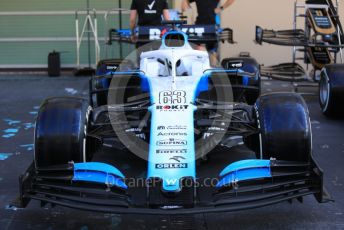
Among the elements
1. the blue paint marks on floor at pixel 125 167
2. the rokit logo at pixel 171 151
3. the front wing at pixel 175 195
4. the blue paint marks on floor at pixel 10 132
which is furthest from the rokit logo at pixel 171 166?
the blue paint marks on floor at pixel 10 132

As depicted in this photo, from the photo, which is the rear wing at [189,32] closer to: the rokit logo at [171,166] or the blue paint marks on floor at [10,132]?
the blue paint marks on floor at [10,132]

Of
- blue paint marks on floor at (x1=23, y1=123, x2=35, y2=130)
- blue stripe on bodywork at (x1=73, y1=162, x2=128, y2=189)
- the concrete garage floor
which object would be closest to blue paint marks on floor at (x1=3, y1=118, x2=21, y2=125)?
the concrete garage floor

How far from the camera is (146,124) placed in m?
4.41

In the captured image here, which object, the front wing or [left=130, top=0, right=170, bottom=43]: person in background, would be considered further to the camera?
[left=130, top=0, right=170, bottom=43]: person in background

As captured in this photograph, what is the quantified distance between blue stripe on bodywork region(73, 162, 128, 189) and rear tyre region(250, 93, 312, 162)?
3.97 feet

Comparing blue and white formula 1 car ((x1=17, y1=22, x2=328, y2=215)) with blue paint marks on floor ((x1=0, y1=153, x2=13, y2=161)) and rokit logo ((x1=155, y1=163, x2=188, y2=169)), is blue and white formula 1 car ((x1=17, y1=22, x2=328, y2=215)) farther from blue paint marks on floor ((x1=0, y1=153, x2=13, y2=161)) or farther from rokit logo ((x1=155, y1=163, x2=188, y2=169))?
blue paint marks on floor ((x1=0, y1=153, x2=13, y2=161))

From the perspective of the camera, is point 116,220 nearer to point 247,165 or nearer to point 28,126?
point 247,165

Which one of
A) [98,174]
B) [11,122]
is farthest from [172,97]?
[11,122]

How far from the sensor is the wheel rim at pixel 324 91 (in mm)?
7285

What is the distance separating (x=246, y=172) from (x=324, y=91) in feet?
14.6

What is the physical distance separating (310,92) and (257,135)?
538 centimetres

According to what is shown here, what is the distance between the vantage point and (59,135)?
401 cm

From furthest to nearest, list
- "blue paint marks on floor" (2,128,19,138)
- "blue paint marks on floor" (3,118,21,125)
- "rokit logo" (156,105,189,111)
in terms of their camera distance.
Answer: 1. "blue paint marks on floor" (3,118,21,125)
2. "blue paint marks on floor" (2,128,19,138)
3. "rokit logo" (156,105,189,111)

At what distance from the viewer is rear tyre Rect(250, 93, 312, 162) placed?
13.1 ft
